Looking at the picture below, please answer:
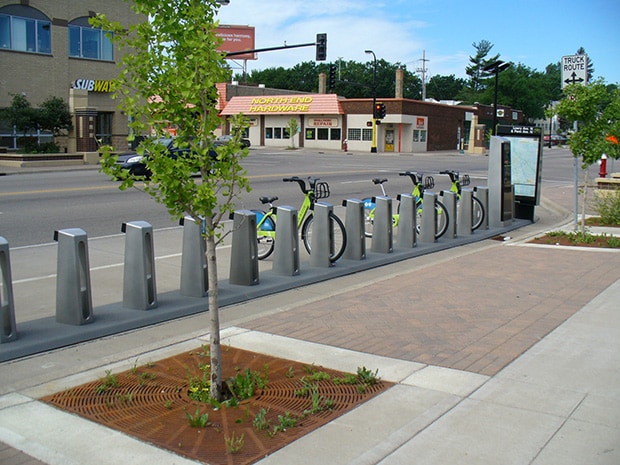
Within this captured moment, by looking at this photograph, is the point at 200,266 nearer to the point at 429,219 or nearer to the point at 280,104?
the point at 429,219

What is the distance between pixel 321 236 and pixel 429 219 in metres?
3.02

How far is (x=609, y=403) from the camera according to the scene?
4.76m

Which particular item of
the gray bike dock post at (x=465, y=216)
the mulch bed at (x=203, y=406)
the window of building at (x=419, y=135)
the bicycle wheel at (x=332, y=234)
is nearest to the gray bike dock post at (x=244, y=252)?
the bicycle wheel at (x=332, y=234)

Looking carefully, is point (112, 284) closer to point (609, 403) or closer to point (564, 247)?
point (609, 403)

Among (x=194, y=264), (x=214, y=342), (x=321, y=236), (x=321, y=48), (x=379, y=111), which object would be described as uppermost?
(x=321, y=48)

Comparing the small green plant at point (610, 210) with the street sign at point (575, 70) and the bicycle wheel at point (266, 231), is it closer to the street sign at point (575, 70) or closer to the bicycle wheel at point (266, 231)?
the street sign at point (575, 70)

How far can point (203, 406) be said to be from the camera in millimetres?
4719

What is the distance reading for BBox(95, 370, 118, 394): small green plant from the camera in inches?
194

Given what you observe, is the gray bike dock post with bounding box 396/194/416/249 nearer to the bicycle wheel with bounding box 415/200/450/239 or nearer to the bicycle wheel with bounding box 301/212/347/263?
the bicycle wheel with bounding box 415/200/450/239

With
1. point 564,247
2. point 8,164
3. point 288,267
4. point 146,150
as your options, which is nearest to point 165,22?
point 146,150

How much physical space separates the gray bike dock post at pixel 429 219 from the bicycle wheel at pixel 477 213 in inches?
80.0

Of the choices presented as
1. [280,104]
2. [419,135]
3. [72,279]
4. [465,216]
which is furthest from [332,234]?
[280,104]

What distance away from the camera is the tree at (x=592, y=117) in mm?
11547

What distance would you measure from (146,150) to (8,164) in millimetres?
29679
